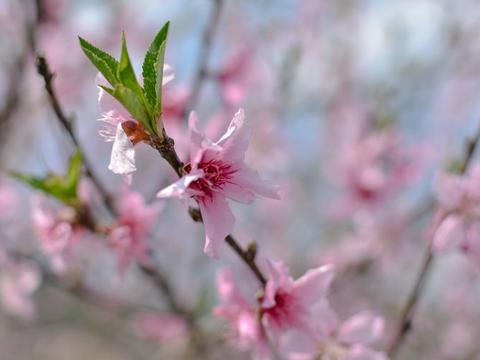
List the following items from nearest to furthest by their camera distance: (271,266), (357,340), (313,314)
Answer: (271,266), (313,314), (357,340)

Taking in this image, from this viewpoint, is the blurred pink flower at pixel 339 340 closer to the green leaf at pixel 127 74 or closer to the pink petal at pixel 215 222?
the pink petal at pixel 215 222

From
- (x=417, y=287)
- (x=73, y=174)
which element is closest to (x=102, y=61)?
(x=73, y=174)

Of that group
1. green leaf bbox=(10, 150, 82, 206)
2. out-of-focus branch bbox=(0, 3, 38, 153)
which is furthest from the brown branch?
out-of-focus branch bbox=(0, 3, 38, 153)

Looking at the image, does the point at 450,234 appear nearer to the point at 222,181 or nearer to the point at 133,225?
the point at 222,181

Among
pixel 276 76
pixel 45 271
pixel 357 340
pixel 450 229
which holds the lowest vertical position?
pixel 357 340

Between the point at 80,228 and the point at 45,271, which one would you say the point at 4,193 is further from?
the point at 80,228

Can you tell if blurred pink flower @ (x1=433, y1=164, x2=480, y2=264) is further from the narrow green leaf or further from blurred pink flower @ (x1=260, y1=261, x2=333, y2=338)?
the narrow green leaf

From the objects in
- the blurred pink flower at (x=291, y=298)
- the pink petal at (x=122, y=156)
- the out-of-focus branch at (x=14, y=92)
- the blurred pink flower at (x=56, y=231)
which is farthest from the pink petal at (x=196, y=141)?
the out-of-focus branch at (x=14, y=92)

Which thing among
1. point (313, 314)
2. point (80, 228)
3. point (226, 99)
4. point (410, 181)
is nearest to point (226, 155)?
point (313, 314)
